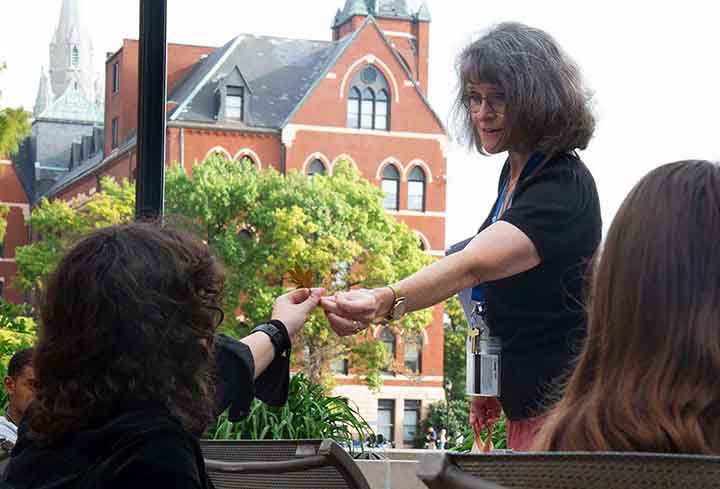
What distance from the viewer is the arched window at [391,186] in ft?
144

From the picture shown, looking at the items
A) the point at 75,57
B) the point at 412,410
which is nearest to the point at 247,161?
the point at 412,410

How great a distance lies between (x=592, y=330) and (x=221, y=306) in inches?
18.6

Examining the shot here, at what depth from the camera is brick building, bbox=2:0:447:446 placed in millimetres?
42625

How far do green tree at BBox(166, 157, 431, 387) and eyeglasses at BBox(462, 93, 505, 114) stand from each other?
30.6 metres

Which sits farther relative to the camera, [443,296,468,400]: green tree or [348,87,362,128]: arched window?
[443,296,468,400]: green tree

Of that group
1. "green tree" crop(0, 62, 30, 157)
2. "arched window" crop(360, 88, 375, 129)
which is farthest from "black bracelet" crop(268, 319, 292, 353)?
"arched window" crop(360, 88, 375, 129)

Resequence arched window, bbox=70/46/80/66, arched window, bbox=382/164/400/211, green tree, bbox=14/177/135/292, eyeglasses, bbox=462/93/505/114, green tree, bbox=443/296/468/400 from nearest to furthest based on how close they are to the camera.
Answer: eyeglasses, bbox=462/93/505/114, green tree, bbox=14/177/135/292, arched window, bbox=382/164/400/211, green tree, bbox=443/296/468/400, arched window, bbox=70/46/80/66

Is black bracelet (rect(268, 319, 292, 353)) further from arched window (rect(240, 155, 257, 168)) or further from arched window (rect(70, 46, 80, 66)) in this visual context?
arched window (rect(70, 46, 80, 66))

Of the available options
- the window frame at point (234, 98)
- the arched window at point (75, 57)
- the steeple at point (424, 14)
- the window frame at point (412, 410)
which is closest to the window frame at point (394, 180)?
the window frame at point (234, 98)

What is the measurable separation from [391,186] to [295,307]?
4236 cm

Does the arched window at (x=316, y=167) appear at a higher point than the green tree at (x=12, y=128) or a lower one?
higher

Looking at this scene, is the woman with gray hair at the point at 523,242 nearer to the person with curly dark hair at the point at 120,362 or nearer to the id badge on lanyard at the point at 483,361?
the id badge on lanyard at the point at 483,361

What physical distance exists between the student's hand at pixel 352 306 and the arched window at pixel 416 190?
138 feet

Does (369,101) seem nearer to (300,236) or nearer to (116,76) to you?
(116,76)
